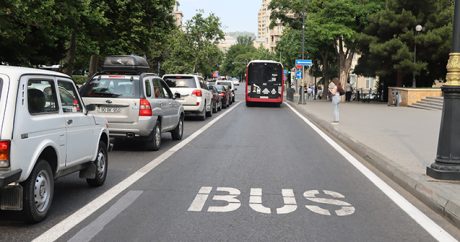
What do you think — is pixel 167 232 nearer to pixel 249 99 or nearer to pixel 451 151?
pixel 451 151

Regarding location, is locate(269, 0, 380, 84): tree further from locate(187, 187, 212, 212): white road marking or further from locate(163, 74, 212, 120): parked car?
locate(187, 187, 212, 212): white road marking

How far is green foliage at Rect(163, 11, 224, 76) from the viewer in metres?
55.6

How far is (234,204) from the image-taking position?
6.63 m

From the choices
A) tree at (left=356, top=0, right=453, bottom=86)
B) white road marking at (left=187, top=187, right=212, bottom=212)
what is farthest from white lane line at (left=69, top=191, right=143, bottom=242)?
tree at (left=356, top=0, right=453, bottom=86)

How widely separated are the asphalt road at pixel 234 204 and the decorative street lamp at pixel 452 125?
1.11 metres

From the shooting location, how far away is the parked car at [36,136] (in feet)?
16.5

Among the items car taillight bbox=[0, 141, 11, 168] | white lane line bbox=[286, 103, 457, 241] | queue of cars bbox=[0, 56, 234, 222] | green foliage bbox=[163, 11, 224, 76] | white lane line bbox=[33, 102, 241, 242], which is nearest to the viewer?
car taillight bbox=[0, 141, 11, 168]

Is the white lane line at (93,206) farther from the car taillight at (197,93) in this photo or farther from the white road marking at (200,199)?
the car taillight at (197,93)

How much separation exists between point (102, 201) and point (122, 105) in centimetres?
465

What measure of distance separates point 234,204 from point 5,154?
2.87m

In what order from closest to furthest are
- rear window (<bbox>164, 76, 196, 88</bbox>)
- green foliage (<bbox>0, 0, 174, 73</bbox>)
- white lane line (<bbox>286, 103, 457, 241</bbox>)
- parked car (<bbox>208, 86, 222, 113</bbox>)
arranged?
1. white lane line (<bbox>286, 103, 457, 241</bbox>)
2. rear window (<bbox>164, 76, 196, 88</bbox>)
3. green foliage (<bbox>0, 0, 174, 73</bbox>)
4. parked car (<bbox>208, 86, 222, 113</bbox>)

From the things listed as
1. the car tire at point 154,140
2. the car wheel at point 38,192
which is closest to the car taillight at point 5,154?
the car wheel at point 38,192

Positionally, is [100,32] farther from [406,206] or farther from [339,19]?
[406,206]

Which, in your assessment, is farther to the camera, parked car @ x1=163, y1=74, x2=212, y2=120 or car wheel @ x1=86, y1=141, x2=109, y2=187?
parked car @ x1=163, y1=74, x2=212, y2=120
